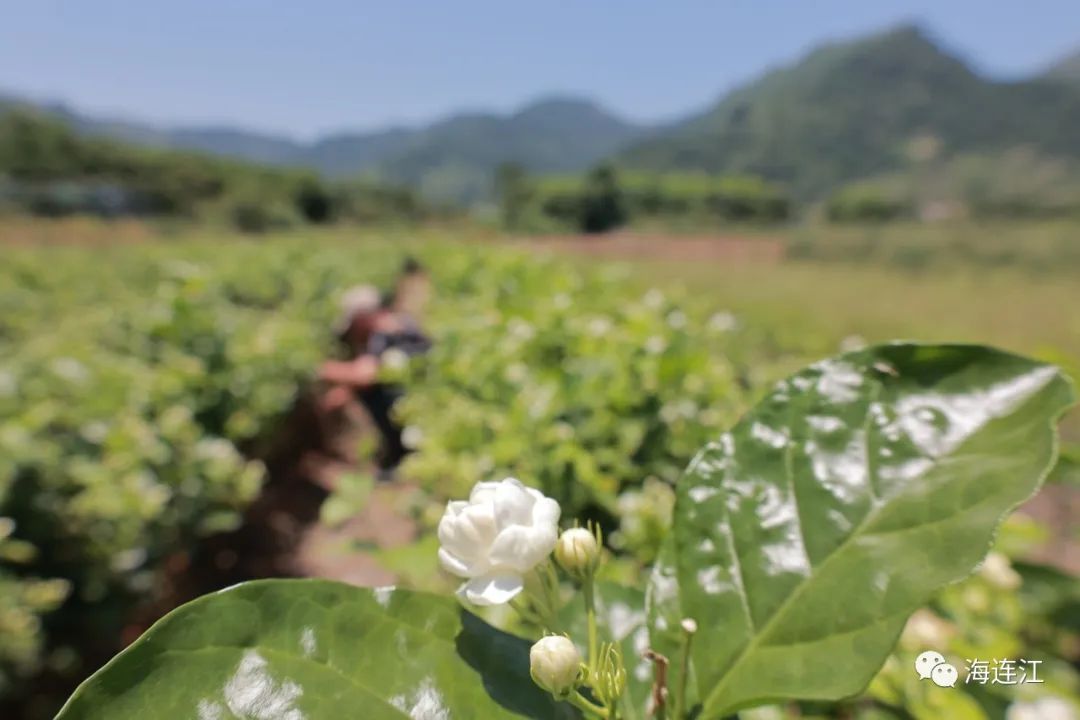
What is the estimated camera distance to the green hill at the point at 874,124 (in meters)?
109

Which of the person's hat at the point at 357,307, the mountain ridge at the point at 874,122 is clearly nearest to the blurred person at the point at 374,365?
the person's hat at the point at 357,307

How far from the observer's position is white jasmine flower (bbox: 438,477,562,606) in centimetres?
45

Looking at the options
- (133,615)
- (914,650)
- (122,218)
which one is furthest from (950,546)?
(122,218)

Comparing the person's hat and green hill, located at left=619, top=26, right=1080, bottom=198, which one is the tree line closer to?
the person's hat

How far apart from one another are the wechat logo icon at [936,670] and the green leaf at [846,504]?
0.16 metres

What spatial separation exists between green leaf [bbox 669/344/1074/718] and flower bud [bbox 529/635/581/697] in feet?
0.50

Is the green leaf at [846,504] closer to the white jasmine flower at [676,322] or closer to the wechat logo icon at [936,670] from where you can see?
the wechat logo icon at [936,670]

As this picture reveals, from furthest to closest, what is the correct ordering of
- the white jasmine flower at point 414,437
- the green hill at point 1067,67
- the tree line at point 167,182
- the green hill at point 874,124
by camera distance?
the green hill at point 1067,67 → the green hill at point 874,124 → the tree line at point 167,182 → the white jasmine flower at point 414,437

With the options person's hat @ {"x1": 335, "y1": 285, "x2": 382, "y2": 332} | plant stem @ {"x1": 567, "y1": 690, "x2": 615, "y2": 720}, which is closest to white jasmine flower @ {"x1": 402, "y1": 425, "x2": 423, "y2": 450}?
plant stem @ {"x1": 567, "y1": 690, "x2": 615, "y2": 720}

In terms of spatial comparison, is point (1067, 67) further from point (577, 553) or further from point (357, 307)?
point (577, 553)

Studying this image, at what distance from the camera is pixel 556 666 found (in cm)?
44

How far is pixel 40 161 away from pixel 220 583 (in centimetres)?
4911

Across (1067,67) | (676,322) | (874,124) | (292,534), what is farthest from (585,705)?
(1067,67)

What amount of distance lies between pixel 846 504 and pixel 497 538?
0.32 m
